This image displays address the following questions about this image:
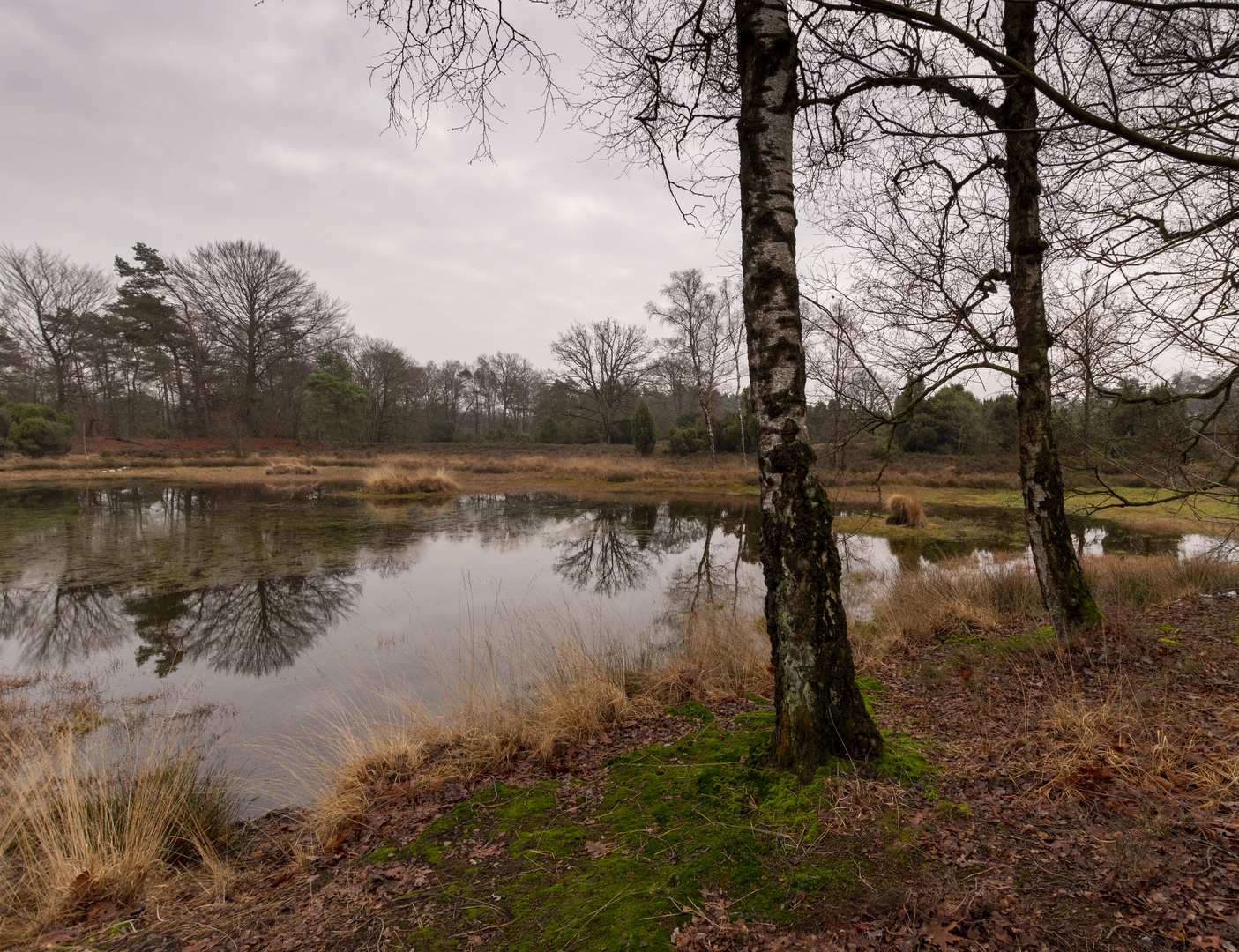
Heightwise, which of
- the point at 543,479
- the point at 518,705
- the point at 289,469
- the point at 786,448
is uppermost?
the point at 786,448

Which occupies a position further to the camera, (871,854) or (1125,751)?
(1125,751)

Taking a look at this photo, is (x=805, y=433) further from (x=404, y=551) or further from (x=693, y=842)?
(x=404, y=551)

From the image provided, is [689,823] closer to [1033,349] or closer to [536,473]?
[1033,349]

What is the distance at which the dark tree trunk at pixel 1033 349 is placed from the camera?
4.01 m

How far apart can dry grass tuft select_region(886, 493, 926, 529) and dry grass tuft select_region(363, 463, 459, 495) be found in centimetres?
1693

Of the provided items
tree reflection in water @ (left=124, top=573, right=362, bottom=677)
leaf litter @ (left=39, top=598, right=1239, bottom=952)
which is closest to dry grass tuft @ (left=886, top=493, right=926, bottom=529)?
leaf litter @ (left=39, top=598, right=1239, bottom=952)

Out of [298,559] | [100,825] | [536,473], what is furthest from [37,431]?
[100,825]

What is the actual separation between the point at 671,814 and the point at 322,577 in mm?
9155

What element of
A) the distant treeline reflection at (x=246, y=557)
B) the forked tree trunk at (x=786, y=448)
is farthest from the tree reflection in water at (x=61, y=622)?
the forked tree trunk at (x=786, y=448)

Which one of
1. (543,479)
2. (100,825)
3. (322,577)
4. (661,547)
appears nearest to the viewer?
(100,825)

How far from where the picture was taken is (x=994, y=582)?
733 centimetres

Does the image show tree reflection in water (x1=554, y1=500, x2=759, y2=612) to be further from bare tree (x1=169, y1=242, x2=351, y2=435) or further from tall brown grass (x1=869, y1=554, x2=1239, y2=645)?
bare tree (x1=169, y1=242, x2=351, y2=435)

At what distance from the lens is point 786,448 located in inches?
102

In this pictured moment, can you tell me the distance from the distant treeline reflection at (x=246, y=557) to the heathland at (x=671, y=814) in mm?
1514
